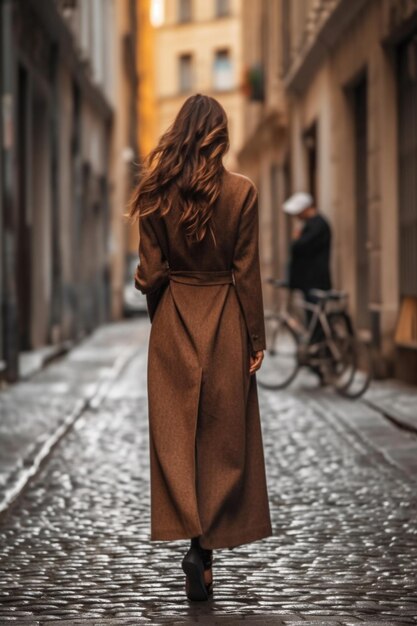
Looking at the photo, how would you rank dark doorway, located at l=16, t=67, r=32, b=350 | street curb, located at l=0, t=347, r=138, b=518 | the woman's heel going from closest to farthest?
the woman's heel → street curb, located at l=0, t=347, r=138, b=518 → dark doorway, located at l=16, t=67, r=32, b=350

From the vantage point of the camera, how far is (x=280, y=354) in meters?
13.9

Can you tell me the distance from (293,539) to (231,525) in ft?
4.10

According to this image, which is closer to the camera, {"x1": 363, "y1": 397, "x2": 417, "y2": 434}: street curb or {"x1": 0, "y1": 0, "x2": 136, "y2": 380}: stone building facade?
{"x1": 363, "y1": 397, "x2": 417, "y2": 434}: street curb

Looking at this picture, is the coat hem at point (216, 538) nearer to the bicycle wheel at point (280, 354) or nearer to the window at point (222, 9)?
the bicycle wheel at point (280, 354)

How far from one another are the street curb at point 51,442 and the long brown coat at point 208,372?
1.99 m

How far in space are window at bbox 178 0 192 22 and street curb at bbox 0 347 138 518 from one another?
132ft

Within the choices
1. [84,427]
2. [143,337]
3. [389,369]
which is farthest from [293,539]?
[143,337]

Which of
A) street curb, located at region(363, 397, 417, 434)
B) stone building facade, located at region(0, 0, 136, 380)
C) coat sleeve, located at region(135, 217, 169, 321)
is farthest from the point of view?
stone building facade, located at region(0, 0, 136, 380)

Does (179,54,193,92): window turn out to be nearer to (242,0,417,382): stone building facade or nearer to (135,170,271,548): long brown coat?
(242,0,417,382): stone building facade

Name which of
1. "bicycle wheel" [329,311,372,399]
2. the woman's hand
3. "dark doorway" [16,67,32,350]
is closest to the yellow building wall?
"dark doorway" [16,67,32,350]

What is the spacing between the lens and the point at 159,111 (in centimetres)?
5694

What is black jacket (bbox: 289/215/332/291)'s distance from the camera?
14.1m

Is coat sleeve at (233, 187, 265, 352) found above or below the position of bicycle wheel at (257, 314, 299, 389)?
above

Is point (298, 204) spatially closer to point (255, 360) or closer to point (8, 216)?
point (8, 216)
